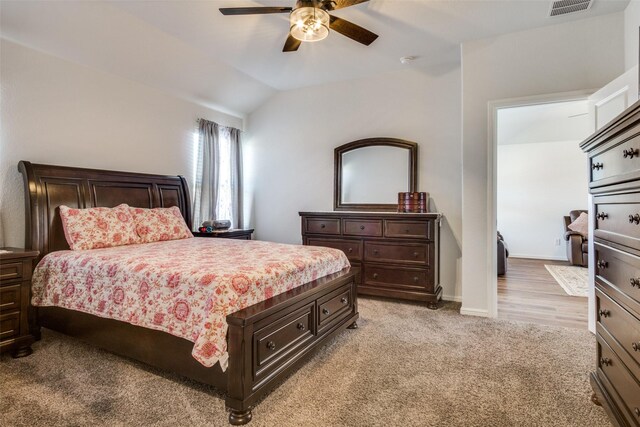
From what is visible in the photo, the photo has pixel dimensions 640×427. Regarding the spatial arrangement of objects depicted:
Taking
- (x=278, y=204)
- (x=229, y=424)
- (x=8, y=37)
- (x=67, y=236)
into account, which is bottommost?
(x=229, y=424)

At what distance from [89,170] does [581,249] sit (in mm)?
7462

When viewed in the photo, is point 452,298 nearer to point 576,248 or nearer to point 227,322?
point 227,322

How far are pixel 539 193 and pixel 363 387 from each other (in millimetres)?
6745

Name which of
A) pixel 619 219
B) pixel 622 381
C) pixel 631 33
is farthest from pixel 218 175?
pixel 631 33

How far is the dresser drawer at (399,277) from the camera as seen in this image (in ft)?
11.7

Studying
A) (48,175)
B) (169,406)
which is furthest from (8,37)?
(169,406)

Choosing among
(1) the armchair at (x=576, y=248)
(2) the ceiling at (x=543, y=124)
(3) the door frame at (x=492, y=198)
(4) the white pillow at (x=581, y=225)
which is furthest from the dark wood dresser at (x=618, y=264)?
(4) the white pillow at (x=581, y=225)

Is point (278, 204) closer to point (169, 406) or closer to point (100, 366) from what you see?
point (100, 366)

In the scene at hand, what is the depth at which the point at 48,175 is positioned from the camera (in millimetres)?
2969

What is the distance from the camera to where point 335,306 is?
2.62 meters

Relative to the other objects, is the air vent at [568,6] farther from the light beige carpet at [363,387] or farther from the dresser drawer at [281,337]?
the dresser drawer at [281,337]

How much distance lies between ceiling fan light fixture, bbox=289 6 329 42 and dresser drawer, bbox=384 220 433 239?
82.1 inches

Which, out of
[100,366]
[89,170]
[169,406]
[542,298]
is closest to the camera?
[169,406]

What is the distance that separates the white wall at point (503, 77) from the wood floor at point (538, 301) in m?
0.43
